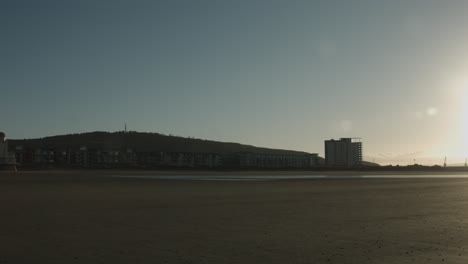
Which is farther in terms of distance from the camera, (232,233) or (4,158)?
(4,158)

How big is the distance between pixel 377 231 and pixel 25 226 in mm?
10330

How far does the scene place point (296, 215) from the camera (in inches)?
743

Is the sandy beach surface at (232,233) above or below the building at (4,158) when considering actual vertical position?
below

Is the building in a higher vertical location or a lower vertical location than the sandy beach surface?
higher

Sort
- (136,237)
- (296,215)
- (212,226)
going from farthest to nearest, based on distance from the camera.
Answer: (296,215) < (212,226) < (136,237)

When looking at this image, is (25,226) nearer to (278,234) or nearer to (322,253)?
(278,234)

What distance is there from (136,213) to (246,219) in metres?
4.48

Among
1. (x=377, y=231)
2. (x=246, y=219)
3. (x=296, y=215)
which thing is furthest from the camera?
(x=296, y=215)

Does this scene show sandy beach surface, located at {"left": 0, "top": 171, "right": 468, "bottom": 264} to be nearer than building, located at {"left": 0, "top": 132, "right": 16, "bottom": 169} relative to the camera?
Yes

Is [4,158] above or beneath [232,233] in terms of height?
above

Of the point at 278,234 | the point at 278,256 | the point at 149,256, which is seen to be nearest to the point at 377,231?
the point at 278,234

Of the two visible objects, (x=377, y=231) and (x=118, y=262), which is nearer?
(x=118, y=262)

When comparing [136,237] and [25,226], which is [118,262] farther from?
[25,226]

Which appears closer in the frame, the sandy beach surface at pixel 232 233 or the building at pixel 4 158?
the sandy beach surface at pixel 232 233
